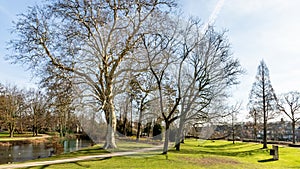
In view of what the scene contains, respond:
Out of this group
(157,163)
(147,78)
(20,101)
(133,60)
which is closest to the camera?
(157,163)

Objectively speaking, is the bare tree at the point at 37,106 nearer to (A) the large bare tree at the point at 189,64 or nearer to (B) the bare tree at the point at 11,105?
(B) the bare tree at the point at 11,105

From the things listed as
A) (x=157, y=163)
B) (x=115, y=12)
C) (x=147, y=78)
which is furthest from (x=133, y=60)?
(x=157, y=163)

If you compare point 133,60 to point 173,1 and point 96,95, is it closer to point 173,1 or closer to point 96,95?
point 96,95

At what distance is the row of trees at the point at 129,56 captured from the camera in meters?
14.7

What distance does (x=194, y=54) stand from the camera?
17719 millimetres

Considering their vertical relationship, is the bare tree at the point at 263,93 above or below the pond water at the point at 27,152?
above

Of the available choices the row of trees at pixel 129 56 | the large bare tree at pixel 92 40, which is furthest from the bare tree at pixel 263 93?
the large bare tree at pixel 92 40

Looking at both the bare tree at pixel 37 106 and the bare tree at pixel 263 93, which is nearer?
the bare tree at pixel 37 106

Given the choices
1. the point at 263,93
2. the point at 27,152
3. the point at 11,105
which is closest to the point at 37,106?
the point at 27,152

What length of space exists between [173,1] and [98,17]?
15.4ft

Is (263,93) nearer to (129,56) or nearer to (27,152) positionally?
(129,56)

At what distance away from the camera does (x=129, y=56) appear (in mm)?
16766

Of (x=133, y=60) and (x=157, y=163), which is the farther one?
Answer: (x=133, y=60)

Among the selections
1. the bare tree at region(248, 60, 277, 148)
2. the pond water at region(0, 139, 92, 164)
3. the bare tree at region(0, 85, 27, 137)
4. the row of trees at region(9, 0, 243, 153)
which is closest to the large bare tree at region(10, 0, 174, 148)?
the row of trees at region(9, 0, 243, 153)
